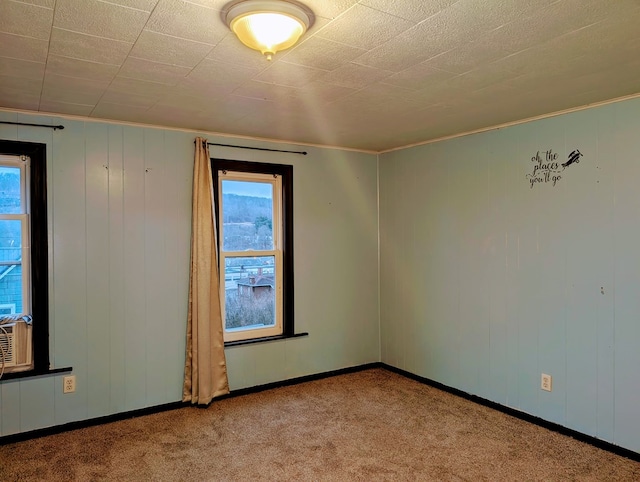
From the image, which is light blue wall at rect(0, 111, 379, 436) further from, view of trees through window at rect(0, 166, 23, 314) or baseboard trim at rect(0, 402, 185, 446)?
view of trees through window at rect(0, 166, 23, 314)

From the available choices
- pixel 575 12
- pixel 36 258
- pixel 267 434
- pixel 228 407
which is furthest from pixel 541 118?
pixel 36 258

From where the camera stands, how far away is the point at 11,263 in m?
3.18

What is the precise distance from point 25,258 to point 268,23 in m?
2.60

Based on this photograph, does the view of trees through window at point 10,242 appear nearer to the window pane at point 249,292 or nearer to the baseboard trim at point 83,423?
the baseboard trim at point 83,423

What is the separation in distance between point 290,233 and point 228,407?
1.62 m

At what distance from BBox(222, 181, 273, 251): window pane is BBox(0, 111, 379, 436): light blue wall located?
26 cm

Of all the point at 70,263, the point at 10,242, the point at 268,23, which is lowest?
the point at 70,263

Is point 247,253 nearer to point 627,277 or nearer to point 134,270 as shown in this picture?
point 134,270

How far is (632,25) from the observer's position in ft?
6.00

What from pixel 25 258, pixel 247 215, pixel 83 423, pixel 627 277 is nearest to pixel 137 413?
pixel 83 423

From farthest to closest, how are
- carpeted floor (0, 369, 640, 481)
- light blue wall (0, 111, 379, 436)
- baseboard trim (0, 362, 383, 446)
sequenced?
light blue wall (0, 111, 379, 436) < baseboard trim (0, 362, 383, 446) < carpeted floor (0, 369, 640, 481)

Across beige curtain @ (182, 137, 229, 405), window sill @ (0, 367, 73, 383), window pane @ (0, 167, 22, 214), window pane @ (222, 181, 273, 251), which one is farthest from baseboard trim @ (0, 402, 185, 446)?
window pane @ (0, 167, 22, 214)

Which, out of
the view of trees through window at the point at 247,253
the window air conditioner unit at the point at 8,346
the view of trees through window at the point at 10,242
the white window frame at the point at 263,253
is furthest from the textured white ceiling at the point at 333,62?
the window air conditioner unit at the point at 8,346

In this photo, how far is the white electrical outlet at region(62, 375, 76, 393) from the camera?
3.29m
